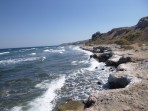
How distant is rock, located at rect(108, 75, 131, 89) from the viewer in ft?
60.5

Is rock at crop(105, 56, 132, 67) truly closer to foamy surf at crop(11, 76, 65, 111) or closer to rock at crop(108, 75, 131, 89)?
rock at crop(108, 75, 131, 89)

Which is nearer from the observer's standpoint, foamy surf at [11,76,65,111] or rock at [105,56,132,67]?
foamy surf at [11,76,65,111]

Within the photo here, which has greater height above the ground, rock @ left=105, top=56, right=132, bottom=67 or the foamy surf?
rock @ left=105, top=56, right=132, bottom=67

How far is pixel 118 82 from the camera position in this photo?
19531 millimetres

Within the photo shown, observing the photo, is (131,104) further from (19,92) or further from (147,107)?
(19,92)

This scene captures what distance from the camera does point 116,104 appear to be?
11969 millimetres

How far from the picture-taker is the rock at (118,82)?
18438 millimetres

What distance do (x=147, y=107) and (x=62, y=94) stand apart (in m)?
10.2

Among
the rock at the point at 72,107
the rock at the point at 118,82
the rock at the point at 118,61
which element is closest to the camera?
the rock at the point at 72,107

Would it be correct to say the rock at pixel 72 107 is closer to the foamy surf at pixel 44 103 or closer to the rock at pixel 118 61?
the foamy surf at pixel 44 103

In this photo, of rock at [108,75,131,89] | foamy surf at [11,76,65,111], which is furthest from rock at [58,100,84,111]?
rock at [108,75,131,89]

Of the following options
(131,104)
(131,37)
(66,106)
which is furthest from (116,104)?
(131,37)

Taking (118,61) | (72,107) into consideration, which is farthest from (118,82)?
(118,61)

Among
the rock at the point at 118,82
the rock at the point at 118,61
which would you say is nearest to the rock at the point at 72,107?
the rock at the point at 118,82
